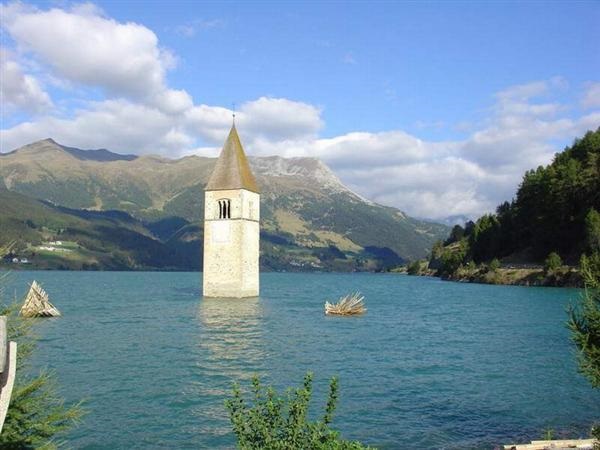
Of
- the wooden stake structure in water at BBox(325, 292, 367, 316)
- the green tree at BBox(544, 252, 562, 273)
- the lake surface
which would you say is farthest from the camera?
the green tree at BBox(544, 252, 562, 273)

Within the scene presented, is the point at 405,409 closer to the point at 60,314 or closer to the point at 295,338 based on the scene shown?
the point at 295,338


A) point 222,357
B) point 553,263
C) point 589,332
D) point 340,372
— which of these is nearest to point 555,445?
point 589,332

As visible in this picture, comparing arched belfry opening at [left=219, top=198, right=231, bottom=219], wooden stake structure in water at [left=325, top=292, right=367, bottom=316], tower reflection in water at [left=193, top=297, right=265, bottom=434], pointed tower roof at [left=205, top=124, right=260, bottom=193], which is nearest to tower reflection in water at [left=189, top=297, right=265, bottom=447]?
tower reflection in water at [left=193, top=297, right=265, bottom=434]

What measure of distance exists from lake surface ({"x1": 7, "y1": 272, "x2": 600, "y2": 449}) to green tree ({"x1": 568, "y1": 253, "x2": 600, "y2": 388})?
431 centimetres

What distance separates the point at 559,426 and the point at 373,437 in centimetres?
628

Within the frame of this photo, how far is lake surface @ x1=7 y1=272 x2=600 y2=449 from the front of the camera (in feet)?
59.8

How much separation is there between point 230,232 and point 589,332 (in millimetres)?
51235

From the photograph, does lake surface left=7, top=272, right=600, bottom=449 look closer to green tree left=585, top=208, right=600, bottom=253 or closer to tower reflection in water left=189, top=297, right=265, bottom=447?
tower reflection in water left=189, top=297, right=265, bottom=447

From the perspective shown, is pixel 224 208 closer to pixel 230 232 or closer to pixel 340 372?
pixel 230 232

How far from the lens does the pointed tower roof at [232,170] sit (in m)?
65.1

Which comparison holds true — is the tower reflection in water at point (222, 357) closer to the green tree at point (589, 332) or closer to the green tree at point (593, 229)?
the green tree at point (589, 332)

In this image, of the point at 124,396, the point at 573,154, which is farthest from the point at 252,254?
the point at 573,154

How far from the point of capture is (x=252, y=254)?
6444 cm

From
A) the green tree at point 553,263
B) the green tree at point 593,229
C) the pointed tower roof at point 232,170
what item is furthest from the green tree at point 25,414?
the green tree at point 553,263
